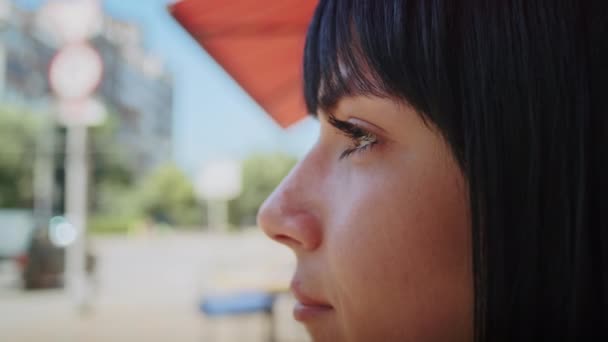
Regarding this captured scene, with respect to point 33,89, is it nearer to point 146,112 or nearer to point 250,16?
point 146,112

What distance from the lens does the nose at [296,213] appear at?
671 mm

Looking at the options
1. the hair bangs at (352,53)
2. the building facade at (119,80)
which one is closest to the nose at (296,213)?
the hair bangs at (352,53)

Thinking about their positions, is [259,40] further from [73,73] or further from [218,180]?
[73,73]

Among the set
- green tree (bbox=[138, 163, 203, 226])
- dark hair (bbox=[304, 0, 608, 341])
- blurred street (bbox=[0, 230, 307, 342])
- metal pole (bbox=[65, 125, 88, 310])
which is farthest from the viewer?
green tree (bbox=[138, 163, 203, 226])

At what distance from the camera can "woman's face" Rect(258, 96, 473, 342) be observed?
607 millimetres

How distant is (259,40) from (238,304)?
3092 millimetres

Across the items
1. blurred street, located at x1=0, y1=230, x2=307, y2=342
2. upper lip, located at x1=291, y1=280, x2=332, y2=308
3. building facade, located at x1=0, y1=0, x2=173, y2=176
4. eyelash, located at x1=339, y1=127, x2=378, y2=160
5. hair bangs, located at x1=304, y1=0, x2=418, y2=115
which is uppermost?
building facade, located at x1=0, y1=0, x2=173, y2=176

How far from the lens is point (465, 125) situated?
1.99ft

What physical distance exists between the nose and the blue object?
137 inches

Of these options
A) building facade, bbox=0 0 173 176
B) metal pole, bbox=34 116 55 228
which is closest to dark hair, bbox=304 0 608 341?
building facade, bbox=0 0 173 176

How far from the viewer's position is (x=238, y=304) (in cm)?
416

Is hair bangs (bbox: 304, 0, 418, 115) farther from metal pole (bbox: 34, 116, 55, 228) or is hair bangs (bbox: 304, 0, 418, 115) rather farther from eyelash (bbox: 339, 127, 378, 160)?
metal pole (bbox: 34, 116, 55, 228)

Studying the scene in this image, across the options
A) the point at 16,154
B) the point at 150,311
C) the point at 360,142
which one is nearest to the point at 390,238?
the point at 360,142

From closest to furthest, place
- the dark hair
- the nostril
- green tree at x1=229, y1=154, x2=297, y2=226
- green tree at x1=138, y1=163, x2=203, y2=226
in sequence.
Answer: the dark hair → the nostril → green tree at x1=229, y1=154, x2=297, y2=226 → green tree at x1=138, y1=163, x2=203, y2=226
